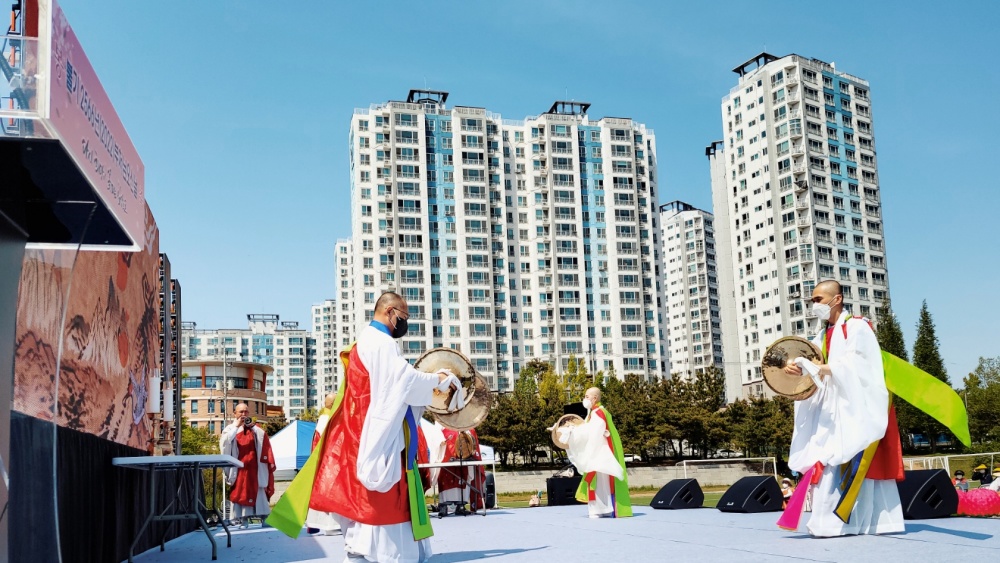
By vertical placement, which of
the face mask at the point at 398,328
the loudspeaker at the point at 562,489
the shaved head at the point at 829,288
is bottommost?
the loudspeaker at the point at 562,489

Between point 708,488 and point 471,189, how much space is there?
52960 mm

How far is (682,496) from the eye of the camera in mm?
14492

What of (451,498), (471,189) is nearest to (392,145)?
(471,189)

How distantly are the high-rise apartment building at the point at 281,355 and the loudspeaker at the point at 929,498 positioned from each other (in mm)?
166532

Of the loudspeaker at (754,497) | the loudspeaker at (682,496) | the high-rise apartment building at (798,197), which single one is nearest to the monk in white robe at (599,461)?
the loudspeaker at (682,496)

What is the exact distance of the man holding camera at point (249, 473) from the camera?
54.2 ft

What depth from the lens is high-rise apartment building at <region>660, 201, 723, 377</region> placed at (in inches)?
5773

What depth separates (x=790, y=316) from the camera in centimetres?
9550

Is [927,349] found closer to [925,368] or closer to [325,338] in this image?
[925,368]

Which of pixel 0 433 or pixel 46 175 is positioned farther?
pixel 0 433

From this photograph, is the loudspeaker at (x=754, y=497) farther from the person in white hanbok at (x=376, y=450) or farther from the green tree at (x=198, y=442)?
the green tree at (x=198, y=442)

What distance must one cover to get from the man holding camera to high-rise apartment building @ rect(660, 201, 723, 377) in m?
130

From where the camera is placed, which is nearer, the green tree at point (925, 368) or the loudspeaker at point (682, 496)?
the loudspeaker at point (682, 496)

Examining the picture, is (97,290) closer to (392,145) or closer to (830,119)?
(392,145)
